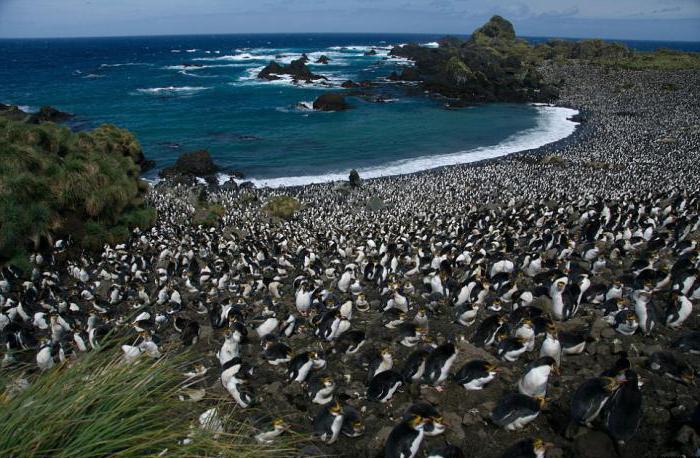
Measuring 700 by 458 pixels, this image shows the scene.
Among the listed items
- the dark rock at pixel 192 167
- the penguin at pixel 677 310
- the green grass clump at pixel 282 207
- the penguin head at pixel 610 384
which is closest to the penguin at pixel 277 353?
the penguin head at pixel 610 384

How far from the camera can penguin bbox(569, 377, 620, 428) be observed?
19.2 ft

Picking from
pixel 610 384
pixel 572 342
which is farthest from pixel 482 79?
pixel 610 384

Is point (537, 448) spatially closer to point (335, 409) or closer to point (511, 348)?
point (335, 409)

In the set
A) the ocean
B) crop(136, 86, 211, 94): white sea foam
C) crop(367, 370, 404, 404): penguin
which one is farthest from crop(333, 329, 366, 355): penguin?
crop(136, 86, 211, 94): white sea foam

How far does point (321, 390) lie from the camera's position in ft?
24.2

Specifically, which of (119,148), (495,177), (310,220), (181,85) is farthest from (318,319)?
(181,85)

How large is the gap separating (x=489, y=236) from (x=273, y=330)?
35.0ft

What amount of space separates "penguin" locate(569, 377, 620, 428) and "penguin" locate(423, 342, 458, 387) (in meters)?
1.88

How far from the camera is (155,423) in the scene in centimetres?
349

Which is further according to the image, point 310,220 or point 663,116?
point 663,116

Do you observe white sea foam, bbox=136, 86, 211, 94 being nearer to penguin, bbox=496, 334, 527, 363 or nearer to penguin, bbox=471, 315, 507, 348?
penguin, bbox=471, 315, 507, 348

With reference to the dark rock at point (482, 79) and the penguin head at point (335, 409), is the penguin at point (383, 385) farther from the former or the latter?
the dark rock at point (482, 79)

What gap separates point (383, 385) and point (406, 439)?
1448 millimetres

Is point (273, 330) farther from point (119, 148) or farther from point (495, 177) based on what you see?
point (495, 177)
